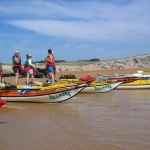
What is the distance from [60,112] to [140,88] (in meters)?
7.14

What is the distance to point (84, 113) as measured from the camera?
6.41 meters

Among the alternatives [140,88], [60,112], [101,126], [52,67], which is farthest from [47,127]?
[140,88]

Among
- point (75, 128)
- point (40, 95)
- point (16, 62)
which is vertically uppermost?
point (16, 62)

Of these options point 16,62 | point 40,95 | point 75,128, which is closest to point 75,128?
point 75,128

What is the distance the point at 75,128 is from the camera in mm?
4988

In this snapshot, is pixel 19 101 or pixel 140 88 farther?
pixel 140 88

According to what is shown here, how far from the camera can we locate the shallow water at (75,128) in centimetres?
404

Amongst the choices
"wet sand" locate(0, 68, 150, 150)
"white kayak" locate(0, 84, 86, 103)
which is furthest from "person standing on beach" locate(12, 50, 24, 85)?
"wet sand" locate(0, 68, 150, 150)

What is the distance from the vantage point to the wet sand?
13.3 ft

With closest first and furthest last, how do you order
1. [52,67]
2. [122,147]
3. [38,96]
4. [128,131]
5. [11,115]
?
[122,147], [128,131], [11,115], [38,96], [52,67]

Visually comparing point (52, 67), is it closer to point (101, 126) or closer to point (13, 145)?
point (101, 126)

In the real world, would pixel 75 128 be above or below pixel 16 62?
below

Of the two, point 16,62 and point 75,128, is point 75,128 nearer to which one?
point 75,128

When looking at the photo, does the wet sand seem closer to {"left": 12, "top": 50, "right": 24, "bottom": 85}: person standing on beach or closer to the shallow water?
the shallow water
